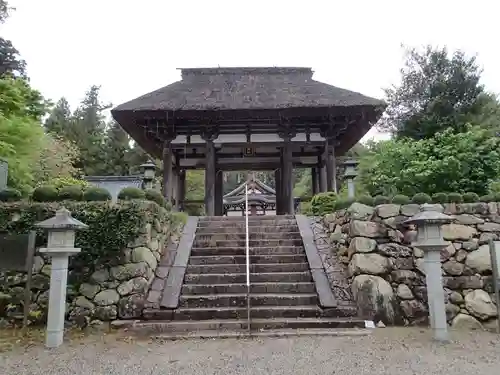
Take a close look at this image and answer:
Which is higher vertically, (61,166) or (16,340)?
(61,166)

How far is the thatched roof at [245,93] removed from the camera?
909cm

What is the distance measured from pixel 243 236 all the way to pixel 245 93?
530 centimetres

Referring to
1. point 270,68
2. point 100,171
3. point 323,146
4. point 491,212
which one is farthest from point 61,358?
point 100,171

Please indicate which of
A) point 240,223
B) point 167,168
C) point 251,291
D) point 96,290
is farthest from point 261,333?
point 167,168

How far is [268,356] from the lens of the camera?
11.8 feet

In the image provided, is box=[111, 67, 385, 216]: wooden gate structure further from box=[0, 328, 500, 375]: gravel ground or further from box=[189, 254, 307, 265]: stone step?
box=[0, 328, 500, 375]: gravel ground

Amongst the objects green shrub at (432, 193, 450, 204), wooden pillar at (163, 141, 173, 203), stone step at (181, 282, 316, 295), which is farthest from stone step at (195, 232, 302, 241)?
wooden pillar at (163, 141, 173, 203)

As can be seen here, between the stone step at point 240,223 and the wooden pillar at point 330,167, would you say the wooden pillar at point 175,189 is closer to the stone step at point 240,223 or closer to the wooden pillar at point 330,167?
the stone step at point 240,223

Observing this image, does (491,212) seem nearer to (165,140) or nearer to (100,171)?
(165,140)

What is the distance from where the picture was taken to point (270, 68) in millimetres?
12492

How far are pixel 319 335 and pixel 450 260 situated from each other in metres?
2.39

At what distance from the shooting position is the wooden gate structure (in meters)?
9.15

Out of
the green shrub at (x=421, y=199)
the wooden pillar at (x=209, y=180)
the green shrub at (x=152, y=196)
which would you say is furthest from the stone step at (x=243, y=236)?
the wooden pillar at (x=209, y=180)

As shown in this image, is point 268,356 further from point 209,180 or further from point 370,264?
point 209,180
